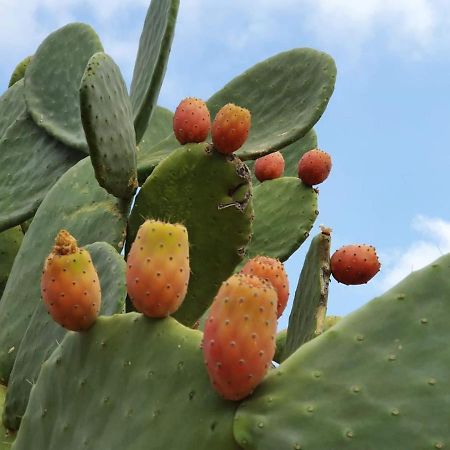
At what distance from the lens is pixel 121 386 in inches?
57.4

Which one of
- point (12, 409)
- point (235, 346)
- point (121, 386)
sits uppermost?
point (235, 346)

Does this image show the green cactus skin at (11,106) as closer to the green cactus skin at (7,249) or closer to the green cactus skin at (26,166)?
the green cactus skin at (26,166)

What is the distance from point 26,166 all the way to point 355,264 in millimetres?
1638

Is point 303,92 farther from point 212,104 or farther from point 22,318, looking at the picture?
point 22,318

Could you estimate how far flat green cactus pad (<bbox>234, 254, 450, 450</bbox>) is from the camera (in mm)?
1266

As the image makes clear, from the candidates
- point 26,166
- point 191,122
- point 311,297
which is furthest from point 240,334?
point 26,166

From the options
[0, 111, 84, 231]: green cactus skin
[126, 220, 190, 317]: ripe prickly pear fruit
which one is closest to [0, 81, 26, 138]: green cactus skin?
[0, 111, 84, 231]: green cactus skin

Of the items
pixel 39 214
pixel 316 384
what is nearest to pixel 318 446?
pixel 316 384

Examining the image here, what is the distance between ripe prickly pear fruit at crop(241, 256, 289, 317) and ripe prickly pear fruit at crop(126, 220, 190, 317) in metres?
0.14

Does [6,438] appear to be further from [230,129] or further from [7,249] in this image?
[7,249]

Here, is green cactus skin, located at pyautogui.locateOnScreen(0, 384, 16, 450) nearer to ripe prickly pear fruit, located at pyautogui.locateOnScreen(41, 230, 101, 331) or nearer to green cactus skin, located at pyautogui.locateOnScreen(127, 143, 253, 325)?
green cactus skin, located at pyautogui.locateOnScreen(127, 143, 253, 325)

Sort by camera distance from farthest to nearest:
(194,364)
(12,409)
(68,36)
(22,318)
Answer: (68,36) → (22,318) → (12,409) → (194,364)

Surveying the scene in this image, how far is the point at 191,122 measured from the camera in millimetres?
2617

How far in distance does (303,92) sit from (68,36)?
1172 millimetres
